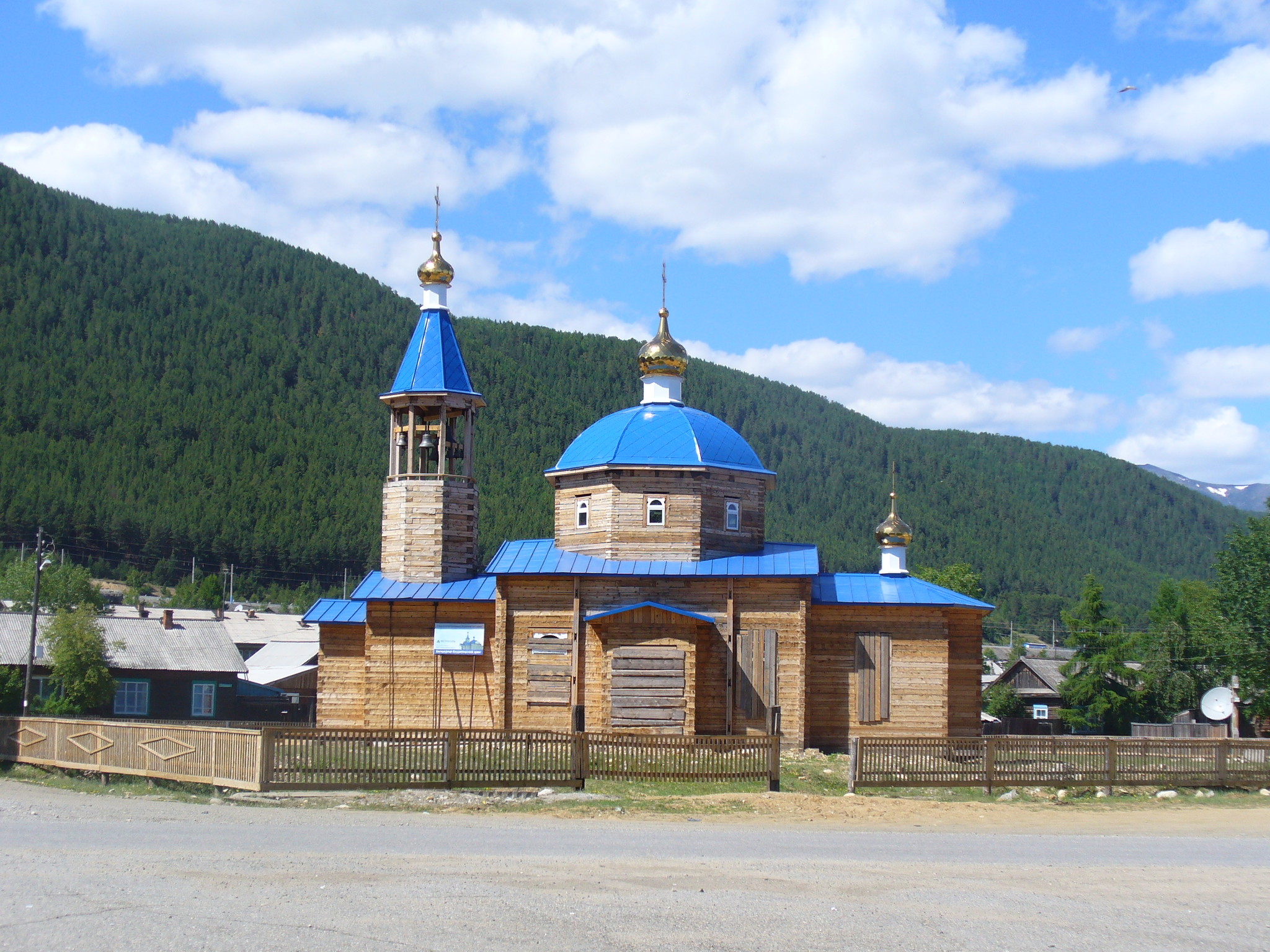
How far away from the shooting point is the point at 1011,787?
20.1 m

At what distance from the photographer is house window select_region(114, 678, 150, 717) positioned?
42.4m

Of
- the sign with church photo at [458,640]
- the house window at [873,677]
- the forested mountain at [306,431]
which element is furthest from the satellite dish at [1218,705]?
the forested mountain at [306,431]

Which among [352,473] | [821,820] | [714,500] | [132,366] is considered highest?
[132,366]

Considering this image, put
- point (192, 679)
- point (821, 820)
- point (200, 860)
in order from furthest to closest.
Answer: point (192, 679) < point (821, 820) < point (200, 860)

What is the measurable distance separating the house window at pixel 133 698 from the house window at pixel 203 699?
1.49 meters

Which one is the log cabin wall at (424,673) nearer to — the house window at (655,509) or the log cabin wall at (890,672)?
the house window at (655,509)

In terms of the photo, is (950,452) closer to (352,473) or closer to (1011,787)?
(352,473)

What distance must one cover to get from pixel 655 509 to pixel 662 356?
4.81 metres

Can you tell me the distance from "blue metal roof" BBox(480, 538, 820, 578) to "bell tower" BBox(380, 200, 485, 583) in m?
1.45

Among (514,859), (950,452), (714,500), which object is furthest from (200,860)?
(950,452)

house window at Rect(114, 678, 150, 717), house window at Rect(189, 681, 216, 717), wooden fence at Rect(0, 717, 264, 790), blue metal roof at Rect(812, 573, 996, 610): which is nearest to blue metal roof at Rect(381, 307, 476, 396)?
blue metal roof at Rect(812, 573, 996, 610)

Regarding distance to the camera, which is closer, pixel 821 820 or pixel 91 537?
pixel 821 820

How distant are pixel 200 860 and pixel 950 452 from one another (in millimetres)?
155038

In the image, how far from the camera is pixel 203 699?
143ft
